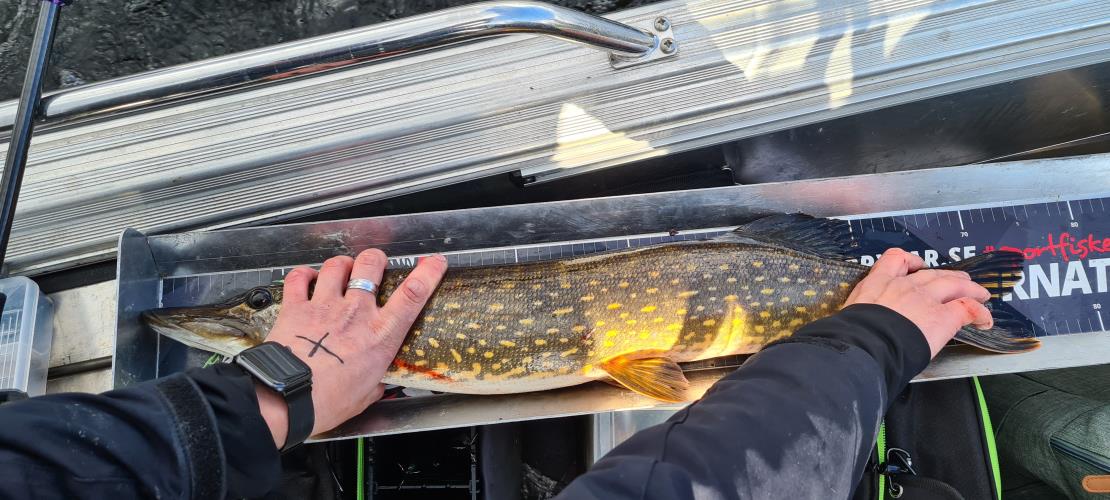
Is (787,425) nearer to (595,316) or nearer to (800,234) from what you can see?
(595,316)

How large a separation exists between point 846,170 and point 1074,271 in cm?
79

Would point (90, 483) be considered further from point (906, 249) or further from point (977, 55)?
point (977, 55)

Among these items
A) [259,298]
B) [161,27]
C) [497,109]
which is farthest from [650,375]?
[161,27]

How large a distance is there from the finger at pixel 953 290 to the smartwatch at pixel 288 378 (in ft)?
5.42

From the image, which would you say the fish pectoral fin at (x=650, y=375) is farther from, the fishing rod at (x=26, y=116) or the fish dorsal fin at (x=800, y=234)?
the fishing rod at (x=26, y=116)

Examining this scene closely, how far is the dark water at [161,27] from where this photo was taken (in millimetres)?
2467

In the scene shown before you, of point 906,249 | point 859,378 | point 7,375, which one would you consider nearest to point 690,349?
point 859,378

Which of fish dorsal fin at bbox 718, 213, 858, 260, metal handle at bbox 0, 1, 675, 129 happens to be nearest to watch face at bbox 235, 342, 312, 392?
metal handle at bbox 0, 1, 675, 129

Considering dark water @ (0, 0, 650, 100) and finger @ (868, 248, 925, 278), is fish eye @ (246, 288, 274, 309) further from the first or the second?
finger @ (868, 248, 925, 278)

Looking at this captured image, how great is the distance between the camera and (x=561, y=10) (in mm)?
1637

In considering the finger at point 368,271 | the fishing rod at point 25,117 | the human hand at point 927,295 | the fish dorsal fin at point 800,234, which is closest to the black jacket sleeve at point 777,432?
the human hand at point 927,295

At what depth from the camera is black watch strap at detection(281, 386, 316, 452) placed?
1.52 meters

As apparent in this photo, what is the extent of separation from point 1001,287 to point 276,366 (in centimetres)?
211

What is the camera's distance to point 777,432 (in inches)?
49.5
